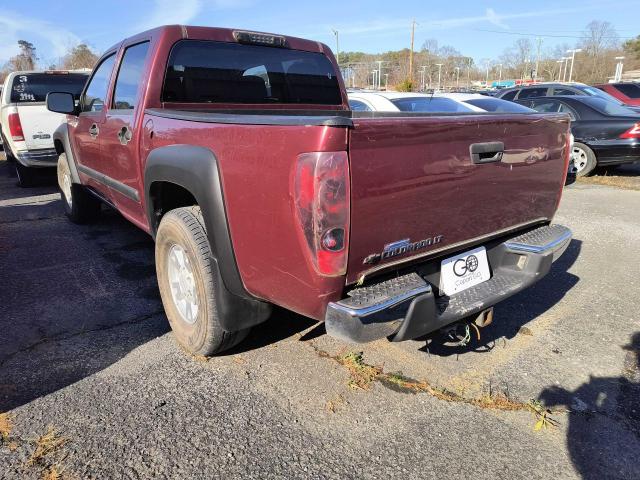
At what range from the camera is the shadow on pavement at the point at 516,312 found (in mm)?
3117

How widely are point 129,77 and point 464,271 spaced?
290 centimetres

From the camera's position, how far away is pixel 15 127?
25.2 feet

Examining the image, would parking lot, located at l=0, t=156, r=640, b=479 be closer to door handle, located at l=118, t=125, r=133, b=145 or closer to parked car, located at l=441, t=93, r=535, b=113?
door handle, located at l=118, t=125, r=133, b=145

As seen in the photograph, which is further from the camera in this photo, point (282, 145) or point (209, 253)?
point (209, 253)

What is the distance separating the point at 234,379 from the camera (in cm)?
279

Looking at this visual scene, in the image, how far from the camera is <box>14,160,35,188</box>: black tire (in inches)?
334

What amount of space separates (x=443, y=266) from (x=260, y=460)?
1281 mm

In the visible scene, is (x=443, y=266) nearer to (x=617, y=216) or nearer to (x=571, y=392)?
(x=571, y=392)

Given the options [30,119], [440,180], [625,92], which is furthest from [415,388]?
[625,92]

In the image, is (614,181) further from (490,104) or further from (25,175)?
(25,175)

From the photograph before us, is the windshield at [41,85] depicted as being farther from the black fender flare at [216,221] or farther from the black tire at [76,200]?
the black fender flare at [216,221]

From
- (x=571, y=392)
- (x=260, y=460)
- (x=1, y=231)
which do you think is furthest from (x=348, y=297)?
(x=1, y=231)

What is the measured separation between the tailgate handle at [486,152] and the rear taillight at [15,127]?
7790mm

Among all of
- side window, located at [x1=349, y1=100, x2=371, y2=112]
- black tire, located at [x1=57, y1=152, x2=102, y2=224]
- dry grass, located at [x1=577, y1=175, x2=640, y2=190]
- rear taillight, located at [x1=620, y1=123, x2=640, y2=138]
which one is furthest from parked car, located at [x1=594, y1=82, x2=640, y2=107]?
black tire, located at [x1=57, y1=152, x2=102, y2=224]
